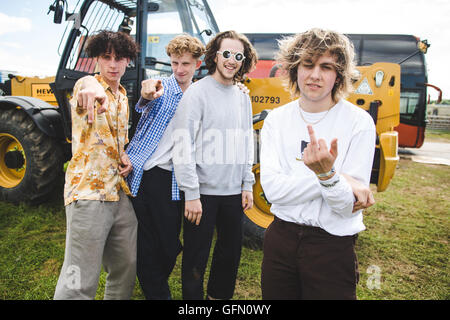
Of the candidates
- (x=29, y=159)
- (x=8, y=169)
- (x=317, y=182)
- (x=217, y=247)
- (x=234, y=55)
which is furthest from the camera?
(x=8, y=169)

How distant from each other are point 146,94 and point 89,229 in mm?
787

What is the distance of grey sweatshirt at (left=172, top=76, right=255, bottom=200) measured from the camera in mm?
1833

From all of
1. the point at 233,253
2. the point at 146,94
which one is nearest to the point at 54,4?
the point at 146,94

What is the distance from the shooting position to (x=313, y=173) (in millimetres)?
1252

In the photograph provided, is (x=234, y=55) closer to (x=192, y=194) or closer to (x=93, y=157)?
(x=192, y=194)

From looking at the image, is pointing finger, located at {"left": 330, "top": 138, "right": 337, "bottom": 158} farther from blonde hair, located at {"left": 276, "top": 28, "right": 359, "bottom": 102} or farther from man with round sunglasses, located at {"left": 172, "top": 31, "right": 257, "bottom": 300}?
man with round sunglasses, located at {"left": 172, "top": 31, "right": 257, "bottom": 300}

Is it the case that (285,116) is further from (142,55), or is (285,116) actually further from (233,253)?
(142,55)

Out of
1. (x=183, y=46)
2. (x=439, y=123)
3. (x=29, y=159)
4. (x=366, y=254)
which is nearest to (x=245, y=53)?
(x=183, y=46)

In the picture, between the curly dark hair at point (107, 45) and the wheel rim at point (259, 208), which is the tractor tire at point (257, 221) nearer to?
the wheel rim at point (259, 208)

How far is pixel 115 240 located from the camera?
182cm

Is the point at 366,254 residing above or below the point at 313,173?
below

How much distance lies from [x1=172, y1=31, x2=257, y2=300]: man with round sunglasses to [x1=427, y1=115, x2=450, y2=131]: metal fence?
22258 mm

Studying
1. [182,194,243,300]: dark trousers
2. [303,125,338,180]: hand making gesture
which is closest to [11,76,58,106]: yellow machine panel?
[182,194,243,300]: dark trousers

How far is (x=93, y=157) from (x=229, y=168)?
2.54 ft
